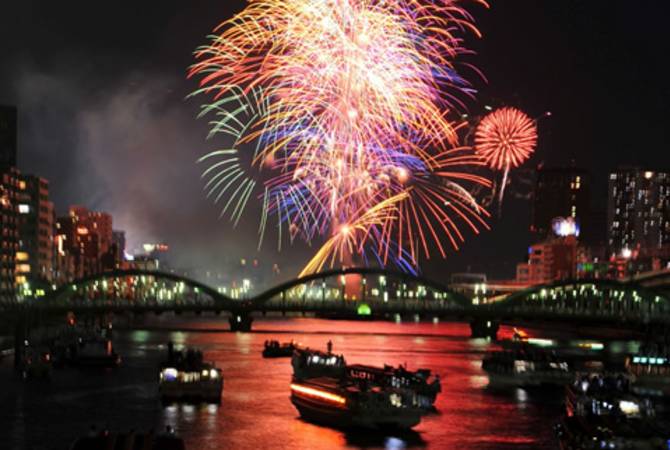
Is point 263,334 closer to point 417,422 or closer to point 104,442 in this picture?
point 417,422

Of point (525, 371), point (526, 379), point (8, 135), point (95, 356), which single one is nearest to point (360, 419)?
point (526, 379)

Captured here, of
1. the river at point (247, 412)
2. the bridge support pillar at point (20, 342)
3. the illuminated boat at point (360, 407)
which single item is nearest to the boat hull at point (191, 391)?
the river at point (247, 412)

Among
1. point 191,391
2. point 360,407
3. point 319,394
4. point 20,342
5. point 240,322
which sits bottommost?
point 360,407

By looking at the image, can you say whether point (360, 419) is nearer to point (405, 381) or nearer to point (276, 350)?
point (405, 381)

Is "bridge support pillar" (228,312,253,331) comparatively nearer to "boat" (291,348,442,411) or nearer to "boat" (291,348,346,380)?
"boat" (291,348,442,411)

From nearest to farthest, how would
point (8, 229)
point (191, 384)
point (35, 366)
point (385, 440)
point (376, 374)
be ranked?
point (385, 440)
point (191, 384)
point (376, 374)
point (35, 366)
point (8, 229)

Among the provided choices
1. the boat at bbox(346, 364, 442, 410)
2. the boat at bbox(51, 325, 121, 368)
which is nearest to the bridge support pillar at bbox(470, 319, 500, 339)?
the boat at bbox(51, 325, 121, 368)

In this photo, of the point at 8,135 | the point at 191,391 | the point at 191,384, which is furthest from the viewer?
the point at 8,135
